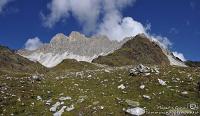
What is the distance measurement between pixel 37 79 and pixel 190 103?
20403 mm

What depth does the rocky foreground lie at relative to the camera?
32.3 m

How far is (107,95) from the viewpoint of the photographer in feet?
119

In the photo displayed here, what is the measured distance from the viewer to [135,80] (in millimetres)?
40562

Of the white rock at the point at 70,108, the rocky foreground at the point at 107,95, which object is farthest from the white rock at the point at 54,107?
the white rock at the point at 70,108

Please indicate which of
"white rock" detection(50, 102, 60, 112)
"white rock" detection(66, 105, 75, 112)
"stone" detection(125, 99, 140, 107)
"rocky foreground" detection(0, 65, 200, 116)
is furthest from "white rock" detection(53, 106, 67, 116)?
"stone" detection(125, 99, 140, 107)

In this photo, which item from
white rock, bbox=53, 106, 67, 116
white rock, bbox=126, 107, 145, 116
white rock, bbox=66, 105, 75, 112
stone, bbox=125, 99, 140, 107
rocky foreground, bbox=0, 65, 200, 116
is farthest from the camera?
stone, bbox=125, 99, 140, 107

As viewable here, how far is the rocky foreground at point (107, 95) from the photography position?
3228 centimetres

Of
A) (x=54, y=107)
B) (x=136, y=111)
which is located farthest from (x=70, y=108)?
(x=136, y=111)

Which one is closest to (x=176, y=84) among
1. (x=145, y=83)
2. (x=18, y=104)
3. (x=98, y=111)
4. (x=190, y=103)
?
(x=145, y=83)

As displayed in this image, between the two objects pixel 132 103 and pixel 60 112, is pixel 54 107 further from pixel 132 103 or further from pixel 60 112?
pixel 132 103

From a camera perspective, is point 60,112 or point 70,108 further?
point 70,108

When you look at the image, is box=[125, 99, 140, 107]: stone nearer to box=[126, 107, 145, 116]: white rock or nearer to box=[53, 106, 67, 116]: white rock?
box=[126, 107, 145, 116]: white rock

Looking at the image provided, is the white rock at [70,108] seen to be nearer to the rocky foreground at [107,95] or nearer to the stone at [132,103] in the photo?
the rocky foreground at [107,95]

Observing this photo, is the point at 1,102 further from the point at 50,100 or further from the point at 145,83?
the point at 145,83
